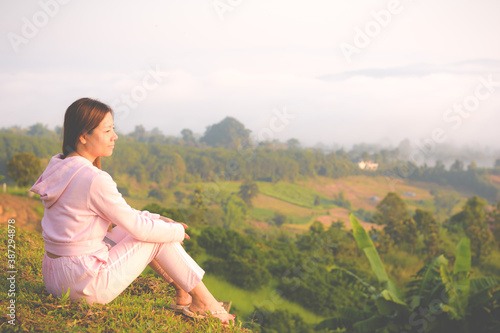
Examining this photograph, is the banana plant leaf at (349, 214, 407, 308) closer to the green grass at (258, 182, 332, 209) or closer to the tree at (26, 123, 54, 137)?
the green grass at (258, 182, 332, 209)

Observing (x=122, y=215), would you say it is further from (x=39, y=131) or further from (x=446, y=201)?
(x=39, y=131)

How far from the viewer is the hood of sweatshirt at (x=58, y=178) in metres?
2.37

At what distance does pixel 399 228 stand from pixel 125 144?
32.3m

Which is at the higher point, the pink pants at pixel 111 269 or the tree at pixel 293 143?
the pink pants at pixel 111 269

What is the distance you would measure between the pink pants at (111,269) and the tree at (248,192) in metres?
38.9

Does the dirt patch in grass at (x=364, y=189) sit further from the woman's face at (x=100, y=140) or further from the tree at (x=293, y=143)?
the woman's face at (x=100, y=140)

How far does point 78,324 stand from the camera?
252 cm

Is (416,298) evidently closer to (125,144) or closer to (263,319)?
(263,319)

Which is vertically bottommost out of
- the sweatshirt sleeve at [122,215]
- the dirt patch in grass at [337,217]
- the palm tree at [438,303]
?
the dirt patch in grass at [337,217]

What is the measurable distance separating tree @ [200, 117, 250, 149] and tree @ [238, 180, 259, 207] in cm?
1632

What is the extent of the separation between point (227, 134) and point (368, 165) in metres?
20.0

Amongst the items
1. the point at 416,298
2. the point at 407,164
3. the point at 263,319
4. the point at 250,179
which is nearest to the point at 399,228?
the point at 263,319

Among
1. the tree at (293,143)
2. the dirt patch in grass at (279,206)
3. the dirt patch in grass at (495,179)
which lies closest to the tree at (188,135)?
the tree at (293,143)

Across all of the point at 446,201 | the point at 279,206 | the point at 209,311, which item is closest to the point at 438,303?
the point at 209,311
